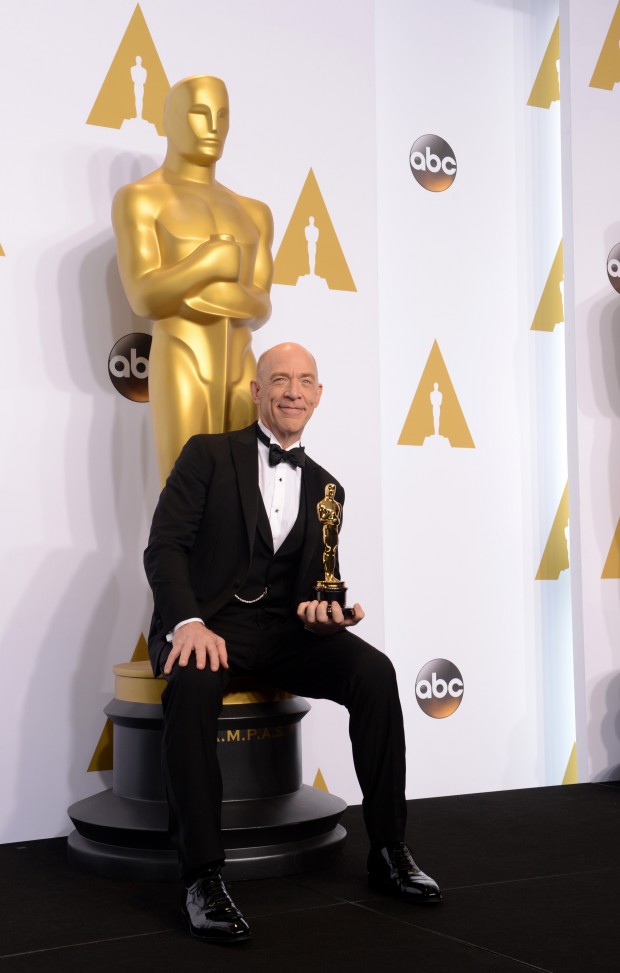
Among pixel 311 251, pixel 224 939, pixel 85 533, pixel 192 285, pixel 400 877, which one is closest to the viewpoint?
pixel 224 939

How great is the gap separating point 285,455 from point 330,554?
296mm

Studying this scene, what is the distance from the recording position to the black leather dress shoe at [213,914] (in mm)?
2211

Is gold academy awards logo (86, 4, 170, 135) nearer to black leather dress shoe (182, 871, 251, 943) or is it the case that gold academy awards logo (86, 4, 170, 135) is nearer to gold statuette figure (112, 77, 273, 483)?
gold statuette figure (112, 77, 273, 483)

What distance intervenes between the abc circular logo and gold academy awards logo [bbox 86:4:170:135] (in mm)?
971

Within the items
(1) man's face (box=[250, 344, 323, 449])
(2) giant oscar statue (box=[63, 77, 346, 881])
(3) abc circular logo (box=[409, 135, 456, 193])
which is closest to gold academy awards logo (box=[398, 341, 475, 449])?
(3) abc circular logo (box=[409, 135, 456, 193])

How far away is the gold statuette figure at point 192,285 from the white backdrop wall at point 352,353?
1.31ft

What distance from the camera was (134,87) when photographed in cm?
354

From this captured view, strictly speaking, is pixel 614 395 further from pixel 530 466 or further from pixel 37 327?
pixel 37 327

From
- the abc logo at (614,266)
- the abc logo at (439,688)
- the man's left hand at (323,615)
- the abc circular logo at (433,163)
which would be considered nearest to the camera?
the man's left hand at (323,615)

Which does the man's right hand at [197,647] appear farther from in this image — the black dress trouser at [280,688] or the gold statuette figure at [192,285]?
the gold statuette figure at [192,285]

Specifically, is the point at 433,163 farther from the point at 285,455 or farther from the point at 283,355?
the point at 285,455

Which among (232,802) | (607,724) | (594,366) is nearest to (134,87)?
(594,366)

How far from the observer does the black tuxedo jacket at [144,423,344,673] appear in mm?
2697

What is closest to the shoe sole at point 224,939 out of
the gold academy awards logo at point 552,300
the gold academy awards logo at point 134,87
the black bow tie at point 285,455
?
the black bow tie at point 285,455
